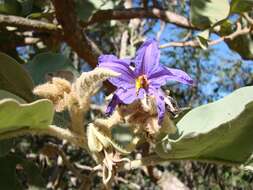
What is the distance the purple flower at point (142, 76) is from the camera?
91 cm

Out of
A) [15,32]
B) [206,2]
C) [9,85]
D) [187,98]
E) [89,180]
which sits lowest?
[89,180]

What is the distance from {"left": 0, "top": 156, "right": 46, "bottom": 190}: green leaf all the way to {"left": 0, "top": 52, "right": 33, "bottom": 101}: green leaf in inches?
7.3

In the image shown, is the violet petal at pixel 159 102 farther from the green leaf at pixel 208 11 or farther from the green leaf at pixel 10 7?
the green leaf at pixel 10 7

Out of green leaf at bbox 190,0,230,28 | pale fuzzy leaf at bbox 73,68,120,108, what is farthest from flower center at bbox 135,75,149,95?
green leaf at bbox 190,0,230,28

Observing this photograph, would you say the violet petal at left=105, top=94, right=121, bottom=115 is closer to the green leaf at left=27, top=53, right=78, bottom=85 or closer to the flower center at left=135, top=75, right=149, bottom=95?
the flower center at left=135, top=75, right=149, bottom=95

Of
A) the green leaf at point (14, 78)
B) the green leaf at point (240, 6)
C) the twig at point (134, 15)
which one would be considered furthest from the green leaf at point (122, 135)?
the twig at point (134, 15)

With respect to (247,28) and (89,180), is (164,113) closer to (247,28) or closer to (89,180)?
(89,180)

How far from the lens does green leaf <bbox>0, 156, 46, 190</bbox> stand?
115cm

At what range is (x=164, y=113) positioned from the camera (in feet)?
2.88

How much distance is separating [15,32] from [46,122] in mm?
1052

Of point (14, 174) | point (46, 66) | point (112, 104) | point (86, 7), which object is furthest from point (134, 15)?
point (112, 104)

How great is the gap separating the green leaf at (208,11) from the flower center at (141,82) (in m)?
0.61

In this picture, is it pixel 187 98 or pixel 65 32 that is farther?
pixel 187 98

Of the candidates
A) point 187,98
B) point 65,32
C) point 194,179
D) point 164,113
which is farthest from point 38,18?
point 187,98
